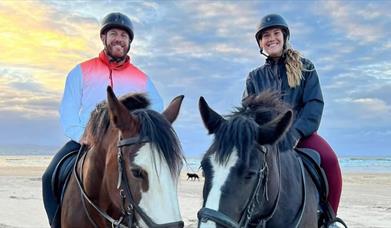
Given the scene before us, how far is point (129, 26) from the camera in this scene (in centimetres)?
485

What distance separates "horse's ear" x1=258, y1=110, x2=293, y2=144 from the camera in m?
3.36

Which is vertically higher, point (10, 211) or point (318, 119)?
point (318, 119)

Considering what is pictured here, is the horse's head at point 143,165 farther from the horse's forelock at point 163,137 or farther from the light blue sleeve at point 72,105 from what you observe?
the light blue sleeve at point 72,105

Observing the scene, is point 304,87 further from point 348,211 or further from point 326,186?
point 348,211

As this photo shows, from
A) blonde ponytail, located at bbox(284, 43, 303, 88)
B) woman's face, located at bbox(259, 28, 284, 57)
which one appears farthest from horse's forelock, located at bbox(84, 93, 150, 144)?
woman's face, located at bbox(259, 28, 284, 57)

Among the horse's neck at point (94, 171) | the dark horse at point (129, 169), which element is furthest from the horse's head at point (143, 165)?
the horse's neck at point (94, 171)

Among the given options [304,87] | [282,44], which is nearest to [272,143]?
[304,87]

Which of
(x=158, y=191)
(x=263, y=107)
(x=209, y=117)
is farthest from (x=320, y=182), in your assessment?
(x=158, y=191)

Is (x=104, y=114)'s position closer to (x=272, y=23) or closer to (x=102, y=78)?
(x=102, y=78)

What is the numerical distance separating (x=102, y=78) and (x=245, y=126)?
2006 mm

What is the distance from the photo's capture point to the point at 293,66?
5.02 m

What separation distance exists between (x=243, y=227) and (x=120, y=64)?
2463 mm

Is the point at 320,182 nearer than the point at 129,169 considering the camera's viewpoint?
No

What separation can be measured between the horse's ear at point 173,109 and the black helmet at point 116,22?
4.53 ft
